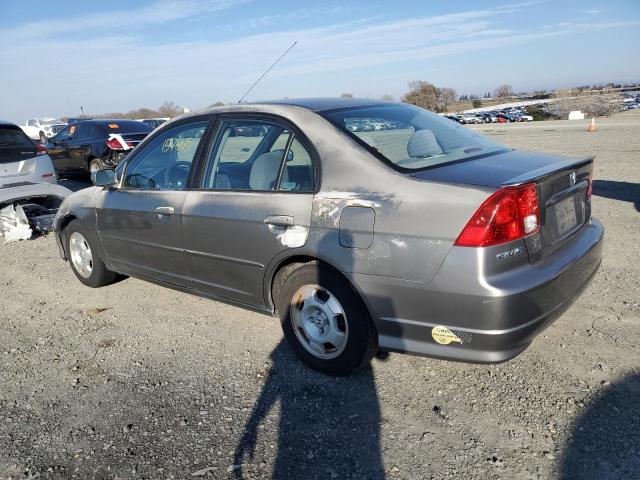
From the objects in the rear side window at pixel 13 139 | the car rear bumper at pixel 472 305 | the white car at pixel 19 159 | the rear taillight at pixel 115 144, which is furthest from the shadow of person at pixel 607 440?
the rear taillight at pixel 115 144

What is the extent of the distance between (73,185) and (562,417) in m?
A: 12.2

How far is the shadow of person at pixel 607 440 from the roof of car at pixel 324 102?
2.37 m

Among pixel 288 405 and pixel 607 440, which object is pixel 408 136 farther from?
pixel 607 440

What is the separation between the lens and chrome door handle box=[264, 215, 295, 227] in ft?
10.3

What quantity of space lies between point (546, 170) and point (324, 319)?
5.07 ft

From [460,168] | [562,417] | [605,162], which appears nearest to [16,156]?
[460,168]

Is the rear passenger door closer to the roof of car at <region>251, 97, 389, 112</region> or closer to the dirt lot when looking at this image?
the roof of car at <region>251, 97, 389, 112</region>

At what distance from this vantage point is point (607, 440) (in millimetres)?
2520

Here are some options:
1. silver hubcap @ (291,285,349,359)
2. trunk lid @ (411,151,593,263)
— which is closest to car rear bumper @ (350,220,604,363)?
trunk lid @ (411,151,593,263)

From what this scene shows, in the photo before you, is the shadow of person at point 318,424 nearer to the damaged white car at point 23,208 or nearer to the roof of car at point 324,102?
the roof of car at point 324,102

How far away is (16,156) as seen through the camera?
7.23 m

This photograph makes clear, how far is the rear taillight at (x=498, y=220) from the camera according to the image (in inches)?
98.6

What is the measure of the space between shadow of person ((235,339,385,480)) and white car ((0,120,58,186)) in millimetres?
5632

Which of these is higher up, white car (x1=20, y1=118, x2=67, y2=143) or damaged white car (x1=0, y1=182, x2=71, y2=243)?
white car (x1=20, y1=118, x2=67, y2=143)
